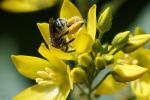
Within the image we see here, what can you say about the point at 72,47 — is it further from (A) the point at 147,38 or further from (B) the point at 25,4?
(B) the point at 25,4

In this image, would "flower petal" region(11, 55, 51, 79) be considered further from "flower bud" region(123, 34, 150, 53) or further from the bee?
"flower bud" region(123, 34, 150, 53)

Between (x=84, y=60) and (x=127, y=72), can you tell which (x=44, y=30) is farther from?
(x=127, y=72)

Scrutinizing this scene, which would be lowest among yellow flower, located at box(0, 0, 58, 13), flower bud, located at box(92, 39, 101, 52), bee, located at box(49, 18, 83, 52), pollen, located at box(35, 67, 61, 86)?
pollen, located at box(35, 67, 61, 86)

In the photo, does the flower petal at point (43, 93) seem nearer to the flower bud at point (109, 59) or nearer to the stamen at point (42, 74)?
the stamen at point (42, 74)

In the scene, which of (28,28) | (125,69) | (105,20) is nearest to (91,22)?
(105,20)

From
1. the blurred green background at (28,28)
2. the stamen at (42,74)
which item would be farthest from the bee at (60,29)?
the blurred green background at (28,28)

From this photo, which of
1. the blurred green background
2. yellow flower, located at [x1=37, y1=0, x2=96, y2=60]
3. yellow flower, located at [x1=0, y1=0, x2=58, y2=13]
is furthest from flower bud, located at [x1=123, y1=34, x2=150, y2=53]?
yellow flower, located at [x1=0, y1=0, x2=58, y2=13]
